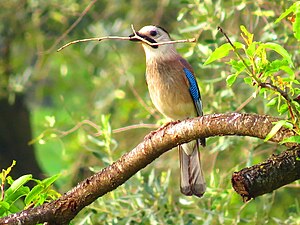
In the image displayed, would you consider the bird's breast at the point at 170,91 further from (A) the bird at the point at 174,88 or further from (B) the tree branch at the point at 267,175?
(B) the tree branch at the point at 267,175

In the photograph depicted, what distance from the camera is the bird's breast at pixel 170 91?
197 inches

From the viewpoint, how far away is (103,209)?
4.69 meters

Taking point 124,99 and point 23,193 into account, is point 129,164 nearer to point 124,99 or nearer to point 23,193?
point 23,193

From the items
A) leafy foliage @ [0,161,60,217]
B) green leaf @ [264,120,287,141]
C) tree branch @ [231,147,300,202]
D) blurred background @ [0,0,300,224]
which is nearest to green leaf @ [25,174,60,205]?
leafy foliage @ [0,161,60,217]

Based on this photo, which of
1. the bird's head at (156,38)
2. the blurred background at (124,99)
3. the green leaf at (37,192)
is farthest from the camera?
the bird's head at (156,38)

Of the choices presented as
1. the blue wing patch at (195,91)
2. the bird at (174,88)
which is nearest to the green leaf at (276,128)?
the bird at (174,88)

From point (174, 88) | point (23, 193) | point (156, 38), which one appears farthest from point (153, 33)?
point (23, 193)

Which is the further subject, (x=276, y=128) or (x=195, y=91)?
(x=195, y=91)

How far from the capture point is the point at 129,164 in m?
3.23

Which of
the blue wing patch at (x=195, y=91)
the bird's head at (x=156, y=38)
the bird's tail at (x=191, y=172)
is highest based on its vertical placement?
the bird's head at (x=156, y=38)

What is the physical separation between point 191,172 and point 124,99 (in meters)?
2.79

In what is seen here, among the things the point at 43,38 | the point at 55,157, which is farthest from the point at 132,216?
the point at 55,157

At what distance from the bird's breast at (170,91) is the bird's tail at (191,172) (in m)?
0.21

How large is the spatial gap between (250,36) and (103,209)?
231cm
